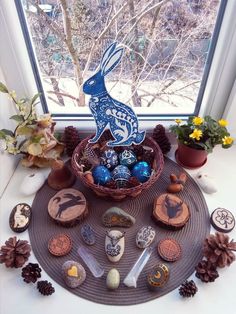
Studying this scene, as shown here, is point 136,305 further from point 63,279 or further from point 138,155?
point 138,155

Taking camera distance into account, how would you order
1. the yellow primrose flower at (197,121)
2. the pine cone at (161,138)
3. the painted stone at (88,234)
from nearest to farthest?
the painted stone at (88,234) → the yellow primrose flower at (197,121) → the pine cone at (161,138)

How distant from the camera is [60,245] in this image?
0.74 meters

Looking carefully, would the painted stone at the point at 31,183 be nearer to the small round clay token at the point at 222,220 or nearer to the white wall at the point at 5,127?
the white wall at the point at 5,127

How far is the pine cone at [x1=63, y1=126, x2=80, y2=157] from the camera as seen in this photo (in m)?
0.93

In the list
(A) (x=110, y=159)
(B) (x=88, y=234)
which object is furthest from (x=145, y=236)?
(A) (x=110, y=159)

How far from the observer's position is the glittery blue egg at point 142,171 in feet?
2.66

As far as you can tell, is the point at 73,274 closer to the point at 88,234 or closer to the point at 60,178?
the point at 88,234

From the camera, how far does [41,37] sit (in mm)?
876

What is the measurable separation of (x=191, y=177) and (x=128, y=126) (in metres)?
0.30

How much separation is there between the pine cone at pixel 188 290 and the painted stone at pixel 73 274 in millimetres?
240

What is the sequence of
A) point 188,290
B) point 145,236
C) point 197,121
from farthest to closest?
point 197,121
point 145,236
point 188,290

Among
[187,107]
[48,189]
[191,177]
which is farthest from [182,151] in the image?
[48,189]

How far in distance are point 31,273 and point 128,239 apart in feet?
0.87

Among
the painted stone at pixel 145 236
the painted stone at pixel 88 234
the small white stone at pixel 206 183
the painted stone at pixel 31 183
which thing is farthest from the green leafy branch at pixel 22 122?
the small white stone at pixel 206 183
